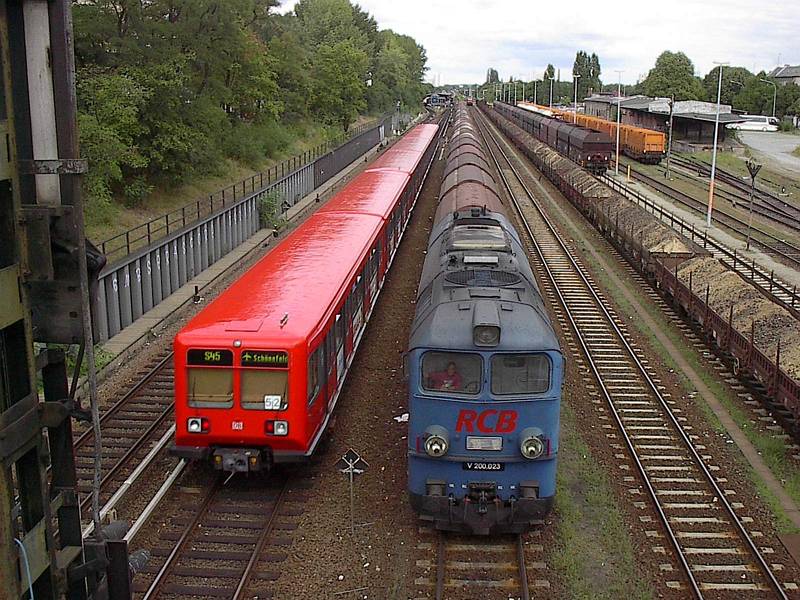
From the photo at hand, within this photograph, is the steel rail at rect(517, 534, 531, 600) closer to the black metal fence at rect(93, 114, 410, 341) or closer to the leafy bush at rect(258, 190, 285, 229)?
the black metal fence at rect(93, 114, 410, 341)

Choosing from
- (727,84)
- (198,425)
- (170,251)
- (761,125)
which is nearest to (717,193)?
(170,251)

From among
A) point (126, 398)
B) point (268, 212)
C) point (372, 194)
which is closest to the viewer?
point (126, 398)

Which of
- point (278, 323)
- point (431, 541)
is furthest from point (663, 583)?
point (278, 323)

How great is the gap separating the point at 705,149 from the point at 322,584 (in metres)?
68.3

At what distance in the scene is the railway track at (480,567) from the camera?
9492 mm

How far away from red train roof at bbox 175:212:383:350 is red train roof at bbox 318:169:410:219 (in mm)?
3663

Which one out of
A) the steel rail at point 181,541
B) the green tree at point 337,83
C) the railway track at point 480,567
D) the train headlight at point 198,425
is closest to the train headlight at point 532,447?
the railway track at point 480,567

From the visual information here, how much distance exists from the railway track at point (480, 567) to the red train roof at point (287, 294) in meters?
3.56

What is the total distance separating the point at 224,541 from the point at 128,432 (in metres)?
4.18

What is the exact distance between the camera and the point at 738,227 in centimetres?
3488

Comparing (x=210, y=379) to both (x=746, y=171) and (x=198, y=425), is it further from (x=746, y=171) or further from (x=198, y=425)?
(x=746, y=171)

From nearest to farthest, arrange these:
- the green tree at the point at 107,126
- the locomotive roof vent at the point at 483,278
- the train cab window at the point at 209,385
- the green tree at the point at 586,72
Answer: the train cab window at the point at 209,385, the locomotive roof vent at the point at 483,278, the green tree at the point at 107,126, the green tree at the point at 586,72

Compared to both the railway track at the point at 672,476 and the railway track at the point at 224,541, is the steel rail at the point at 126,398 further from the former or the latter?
the railway track at the point at 672,476

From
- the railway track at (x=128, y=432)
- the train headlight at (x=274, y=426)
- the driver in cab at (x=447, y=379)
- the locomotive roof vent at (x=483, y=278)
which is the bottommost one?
the railway track at (x=128, y=432)
